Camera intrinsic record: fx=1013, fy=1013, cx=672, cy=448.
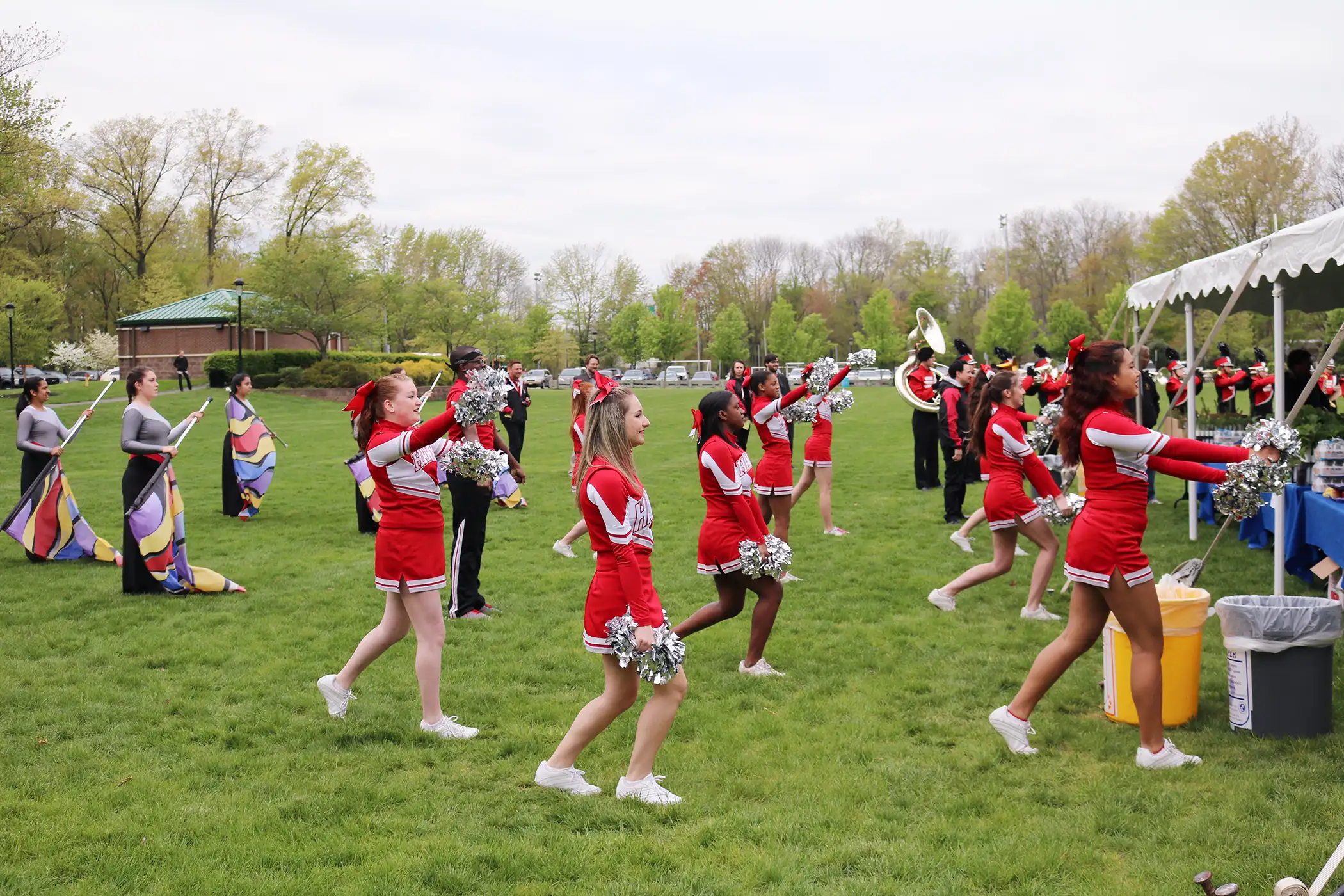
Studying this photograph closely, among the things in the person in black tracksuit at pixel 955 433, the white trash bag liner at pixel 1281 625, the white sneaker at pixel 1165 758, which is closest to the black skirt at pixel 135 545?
the white sneaker at pixel 1165 758

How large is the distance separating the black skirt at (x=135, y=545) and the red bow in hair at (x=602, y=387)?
5.58m

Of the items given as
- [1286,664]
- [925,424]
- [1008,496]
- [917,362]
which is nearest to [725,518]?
[1008,496]

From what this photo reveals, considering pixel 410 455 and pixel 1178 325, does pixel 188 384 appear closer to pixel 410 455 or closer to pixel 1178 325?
pixel 410 455

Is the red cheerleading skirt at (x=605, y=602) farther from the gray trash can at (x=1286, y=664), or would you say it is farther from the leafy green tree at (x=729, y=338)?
the leafy green tree at (x=729, y=338)

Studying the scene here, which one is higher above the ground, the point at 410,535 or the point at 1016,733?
the point at 410,535

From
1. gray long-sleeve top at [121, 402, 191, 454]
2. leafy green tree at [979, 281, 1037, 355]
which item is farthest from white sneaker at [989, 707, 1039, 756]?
leafy green tree at [979, 281, 1037, 355]

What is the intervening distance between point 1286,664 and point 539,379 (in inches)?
2139

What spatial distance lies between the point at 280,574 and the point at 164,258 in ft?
191

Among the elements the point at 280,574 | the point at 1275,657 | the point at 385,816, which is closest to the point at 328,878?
the point at 385,816

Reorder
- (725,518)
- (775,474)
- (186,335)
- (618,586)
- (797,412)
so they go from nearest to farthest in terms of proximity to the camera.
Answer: (618,586), (725,518), (775,474), (797,412), (186,335)

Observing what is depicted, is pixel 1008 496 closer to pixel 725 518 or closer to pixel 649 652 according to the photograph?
pixel 725 518

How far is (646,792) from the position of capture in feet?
14.4

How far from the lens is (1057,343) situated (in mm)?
61969

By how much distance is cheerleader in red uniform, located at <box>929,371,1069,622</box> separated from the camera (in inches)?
292
